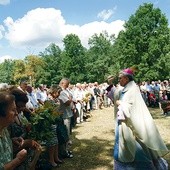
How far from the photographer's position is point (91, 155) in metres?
9.23

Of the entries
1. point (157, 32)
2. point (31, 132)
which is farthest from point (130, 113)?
point (157, 32)

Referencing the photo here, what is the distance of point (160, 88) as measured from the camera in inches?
938

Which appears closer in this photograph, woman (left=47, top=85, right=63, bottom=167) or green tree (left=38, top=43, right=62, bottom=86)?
woman (left=47, top=85, right=63, bottom=167)

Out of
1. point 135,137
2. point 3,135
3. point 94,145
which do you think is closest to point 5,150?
point 3,135

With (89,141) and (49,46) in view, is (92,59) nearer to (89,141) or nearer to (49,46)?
(49,46)

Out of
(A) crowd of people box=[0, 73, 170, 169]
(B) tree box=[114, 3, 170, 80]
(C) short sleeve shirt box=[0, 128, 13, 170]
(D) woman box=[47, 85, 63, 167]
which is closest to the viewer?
(C) short sleeve shirt box=[0, 128, 13, 170]

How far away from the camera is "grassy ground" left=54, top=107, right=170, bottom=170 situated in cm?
827

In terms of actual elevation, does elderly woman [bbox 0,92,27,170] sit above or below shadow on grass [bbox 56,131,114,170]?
above

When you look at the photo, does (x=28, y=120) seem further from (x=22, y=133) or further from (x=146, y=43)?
(x=146, y=43)

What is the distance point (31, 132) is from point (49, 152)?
9.18ft

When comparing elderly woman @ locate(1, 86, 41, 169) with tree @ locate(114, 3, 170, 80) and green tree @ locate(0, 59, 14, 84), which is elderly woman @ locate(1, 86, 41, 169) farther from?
green tree @ locate(0, 59, 14, 84)

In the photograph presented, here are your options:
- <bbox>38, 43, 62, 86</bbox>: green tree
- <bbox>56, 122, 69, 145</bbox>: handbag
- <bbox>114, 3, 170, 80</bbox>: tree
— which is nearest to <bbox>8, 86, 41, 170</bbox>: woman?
<bbox>56, 122, 69, 145</bbox>: handbag

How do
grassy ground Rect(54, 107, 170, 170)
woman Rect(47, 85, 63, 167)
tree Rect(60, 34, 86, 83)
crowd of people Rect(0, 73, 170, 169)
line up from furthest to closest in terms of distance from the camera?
1. tree Rect(60, 34, 86, 83)
2. grassy ground Rect(54, 107, 170, 170)
3. woman Rect(47, 85, 63, 167)
4. crowd of people Rect(0, 73, 170, 169)

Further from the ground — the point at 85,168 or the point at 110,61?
the point at 110,61
